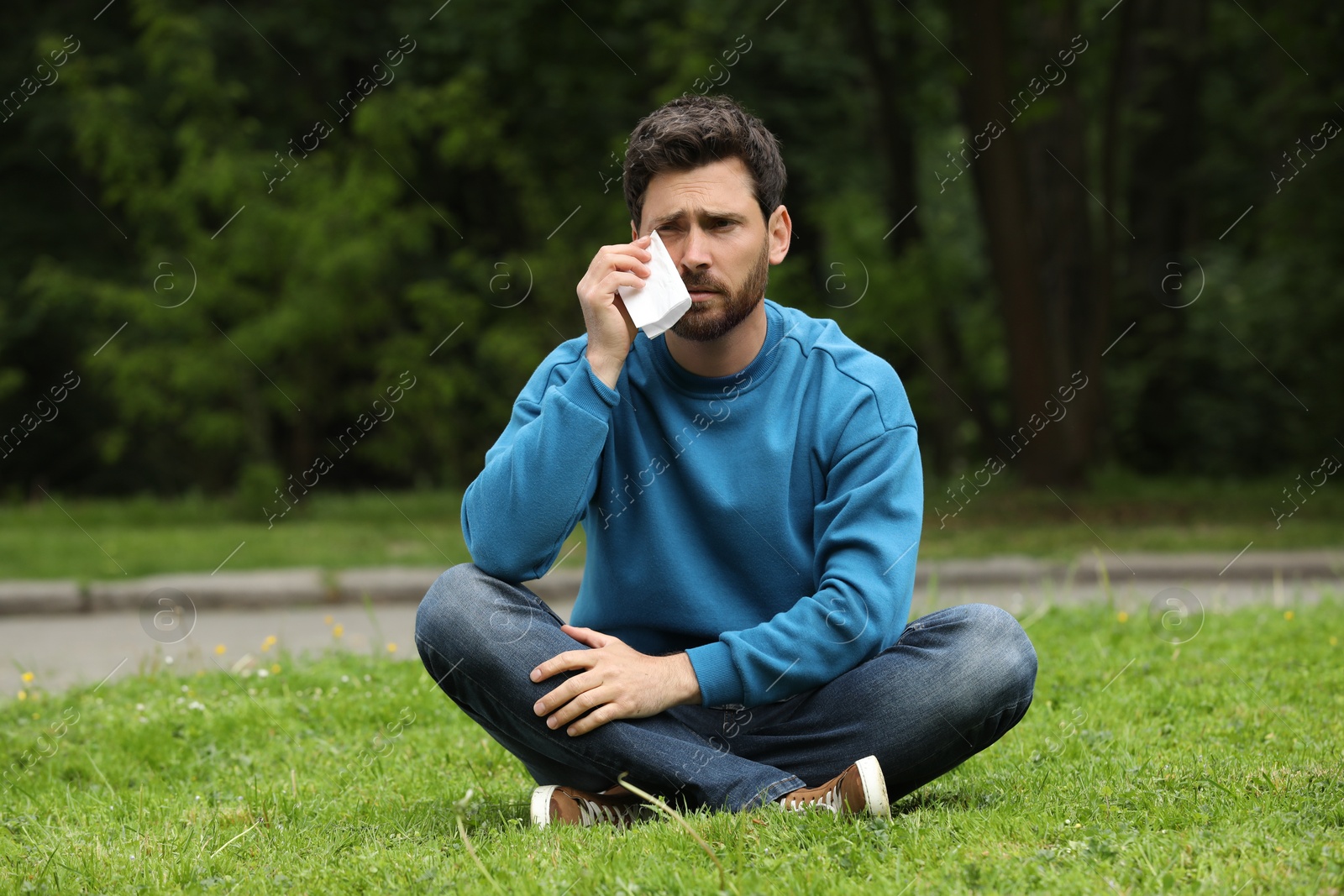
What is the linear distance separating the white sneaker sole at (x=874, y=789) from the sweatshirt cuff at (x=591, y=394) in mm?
950

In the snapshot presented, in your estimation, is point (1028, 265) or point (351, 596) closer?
point (351, 596)

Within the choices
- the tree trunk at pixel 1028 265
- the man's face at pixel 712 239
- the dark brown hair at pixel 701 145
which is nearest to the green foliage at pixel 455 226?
the tree trunk at pixel 1028 265

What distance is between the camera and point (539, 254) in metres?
12.7

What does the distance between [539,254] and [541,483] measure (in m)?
9.97

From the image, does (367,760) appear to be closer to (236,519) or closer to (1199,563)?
(1199,563)

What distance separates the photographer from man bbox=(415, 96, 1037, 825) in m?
2.85

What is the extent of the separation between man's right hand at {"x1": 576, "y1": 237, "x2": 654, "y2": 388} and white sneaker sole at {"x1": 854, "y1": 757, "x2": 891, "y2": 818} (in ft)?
3.33

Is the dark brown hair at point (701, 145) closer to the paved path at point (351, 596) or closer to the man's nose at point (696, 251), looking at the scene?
the man's nose at point (696, 251)

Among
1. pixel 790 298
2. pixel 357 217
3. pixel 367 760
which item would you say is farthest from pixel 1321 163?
pixel 367 760

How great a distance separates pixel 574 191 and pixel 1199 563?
7109 mm

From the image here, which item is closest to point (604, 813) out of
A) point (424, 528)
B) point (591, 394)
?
point (591, 394)

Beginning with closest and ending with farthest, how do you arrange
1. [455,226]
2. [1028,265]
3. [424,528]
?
→ 1. [424,528]
2. [1028,265]
3. [455,226]

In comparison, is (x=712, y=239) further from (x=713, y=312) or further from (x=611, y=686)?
(x=611, y=686)

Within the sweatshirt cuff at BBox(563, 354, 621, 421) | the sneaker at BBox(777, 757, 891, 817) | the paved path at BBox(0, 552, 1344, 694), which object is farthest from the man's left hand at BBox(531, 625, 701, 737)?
the paved path at BBox(0, 552, 1344, 694)
